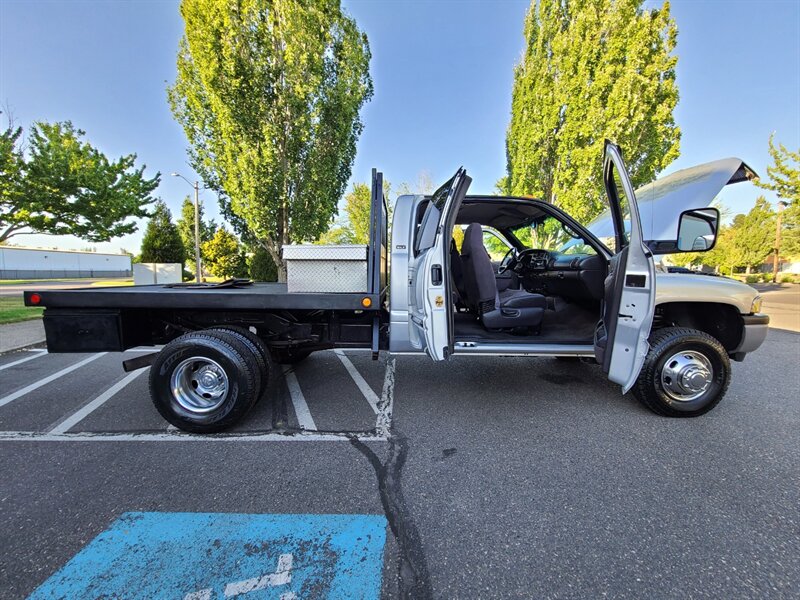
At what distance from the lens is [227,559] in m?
1.57

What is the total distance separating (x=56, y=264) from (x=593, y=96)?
5925cm

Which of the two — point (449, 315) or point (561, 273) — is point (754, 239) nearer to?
point (561, 273)

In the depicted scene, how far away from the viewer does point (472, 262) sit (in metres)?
3.23

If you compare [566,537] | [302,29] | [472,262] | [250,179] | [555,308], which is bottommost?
[566,537]

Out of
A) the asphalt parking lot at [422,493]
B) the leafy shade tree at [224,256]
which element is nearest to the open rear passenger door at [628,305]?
the asphalt parking lot at [422,493]

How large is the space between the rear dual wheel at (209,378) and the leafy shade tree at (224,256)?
764 inches

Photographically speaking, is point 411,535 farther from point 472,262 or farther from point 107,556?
point 472,262

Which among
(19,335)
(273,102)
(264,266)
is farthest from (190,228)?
(19,335)

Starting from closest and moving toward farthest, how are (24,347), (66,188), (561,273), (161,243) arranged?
(561,273)
(24,347)
(66,188)
(161,243)

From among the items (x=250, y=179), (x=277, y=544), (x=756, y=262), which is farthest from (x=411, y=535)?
(x=756, y=262)

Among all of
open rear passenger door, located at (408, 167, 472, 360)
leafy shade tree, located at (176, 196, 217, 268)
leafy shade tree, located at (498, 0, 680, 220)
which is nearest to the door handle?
open rear passenger door, located at (408, 167, 472, 360)

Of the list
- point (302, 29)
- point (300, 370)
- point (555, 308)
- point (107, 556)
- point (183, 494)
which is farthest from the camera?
point (302, 29)

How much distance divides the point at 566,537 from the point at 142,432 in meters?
3.07

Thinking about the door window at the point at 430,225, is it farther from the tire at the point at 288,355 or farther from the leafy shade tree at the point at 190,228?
the leafy shade tree at the point at 190,228
